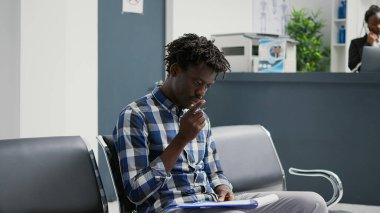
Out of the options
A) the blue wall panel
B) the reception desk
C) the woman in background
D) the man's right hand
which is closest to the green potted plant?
the woman in background

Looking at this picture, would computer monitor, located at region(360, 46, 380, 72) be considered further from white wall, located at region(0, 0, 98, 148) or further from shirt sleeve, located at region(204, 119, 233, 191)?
shirt sleeve, located at region(204, 119, 233, 191)

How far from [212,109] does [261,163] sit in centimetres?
171

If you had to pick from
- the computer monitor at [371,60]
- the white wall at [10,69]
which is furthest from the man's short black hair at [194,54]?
the computer monitor at [371,60]

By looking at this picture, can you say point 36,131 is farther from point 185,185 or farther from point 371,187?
point 371,187

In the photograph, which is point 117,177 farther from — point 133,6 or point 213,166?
point 133,6

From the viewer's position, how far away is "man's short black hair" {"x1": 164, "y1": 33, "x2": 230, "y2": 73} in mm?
2104

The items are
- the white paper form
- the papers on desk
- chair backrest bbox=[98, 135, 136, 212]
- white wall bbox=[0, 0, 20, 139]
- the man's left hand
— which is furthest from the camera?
the white paper form

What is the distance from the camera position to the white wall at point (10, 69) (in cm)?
347

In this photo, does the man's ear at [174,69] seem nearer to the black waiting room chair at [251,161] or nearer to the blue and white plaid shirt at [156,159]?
the blue and white plaid shirt at [156,159]

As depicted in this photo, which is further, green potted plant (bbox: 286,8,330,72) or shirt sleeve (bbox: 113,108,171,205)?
green potted plant (bbox: 286,8,330,72)

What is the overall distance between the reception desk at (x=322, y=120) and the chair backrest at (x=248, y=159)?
1.42 meters

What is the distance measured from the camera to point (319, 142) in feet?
13.3

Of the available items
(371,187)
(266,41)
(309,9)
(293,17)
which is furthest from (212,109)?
(309,9)

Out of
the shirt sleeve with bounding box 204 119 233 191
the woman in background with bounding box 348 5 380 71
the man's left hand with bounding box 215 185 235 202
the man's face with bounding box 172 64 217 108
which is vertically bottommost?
the man's left hand with bounding box 215 185 235 202
